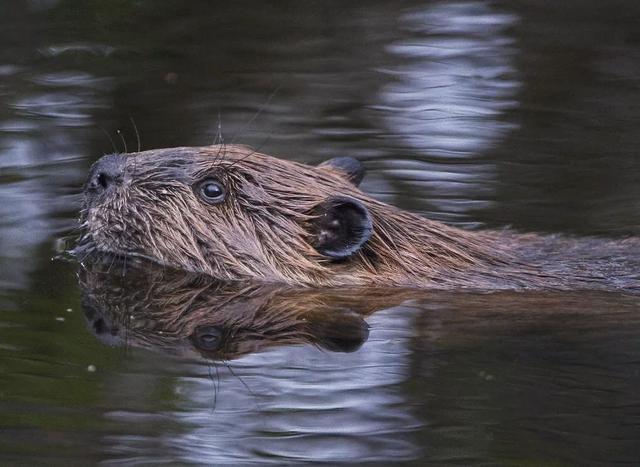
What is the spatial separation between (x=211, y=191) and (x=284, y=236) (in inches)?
16.8

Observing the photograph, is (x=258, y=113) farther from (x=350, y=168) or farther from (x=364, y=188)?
(x=350, y=168)

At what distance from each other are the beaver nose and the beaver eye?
41 cm

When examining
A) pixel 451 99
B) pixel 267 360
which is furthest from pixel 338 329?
pixel 451 99

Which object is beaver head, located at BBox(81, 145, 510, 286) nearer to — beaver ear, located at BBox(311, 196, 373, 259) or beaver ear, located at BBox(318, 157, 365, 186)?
beaver ear, located at BBox(311, 196, 373, 259)

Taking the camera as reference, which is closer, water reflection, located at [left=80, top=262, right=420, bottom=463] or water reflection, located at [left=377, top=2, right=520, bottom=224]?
water reflection, located at [left=80, top=262, right=420, bottom=463]

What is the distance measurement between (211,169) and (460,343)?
155cm

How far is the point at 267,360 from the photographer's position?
5555 mm

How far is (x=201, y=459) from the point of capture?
4.64m

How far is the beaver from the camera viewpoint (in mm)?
6438

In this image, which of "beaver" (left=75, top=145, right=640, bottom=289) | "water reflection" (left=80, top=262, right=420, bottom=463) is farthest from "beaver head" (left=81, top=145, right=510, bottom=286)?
"water reflection" (left=80, top=262, right=420, bottom=463)

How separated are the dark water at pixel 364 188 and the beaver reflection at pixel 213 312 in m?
0.02

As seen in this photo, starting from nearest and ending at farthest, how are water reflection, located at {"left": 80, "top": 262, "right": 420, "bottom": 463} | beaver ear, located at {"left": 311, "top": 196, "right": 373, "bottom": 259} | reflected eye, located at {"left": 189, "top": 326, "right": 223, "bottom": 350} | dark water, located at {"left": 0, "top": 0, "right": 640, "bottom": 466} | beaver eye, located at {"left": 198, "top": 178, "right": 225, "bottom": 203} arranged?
water reflection, located at {"left": 80, "top": 262, "right": 420, "bottom": 463}
dark water, located at {"left": 0, "top": 0, "right": 640, "bottom": 466}
reflected eye, located at {"left": 189, "top": 326, "right": 223, "bottom": 350}
beaver ear, located at {"left": 311, "top": 196, "right": 373, "bottom": 259}
beaver eye, located at {"left": 198, "top": 178, "right": 225, "bottom": 203}

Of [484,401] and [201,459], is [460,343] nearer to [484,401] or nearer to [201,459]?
[484,401]

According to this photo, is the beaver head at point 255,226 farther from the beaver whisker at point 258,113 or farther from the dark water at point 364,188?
the beaver whisker at point 258,113
